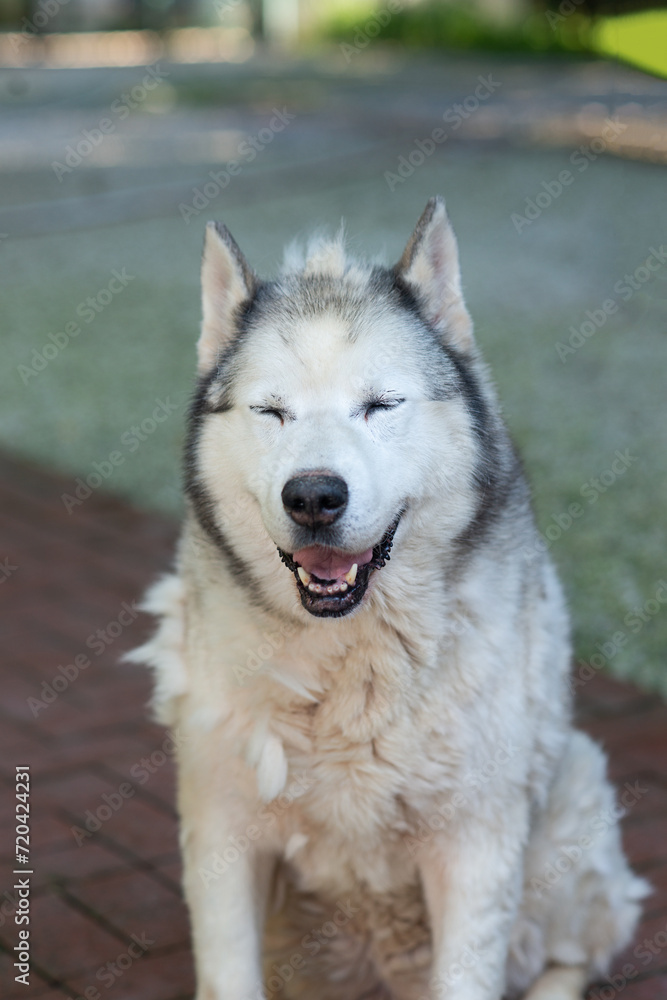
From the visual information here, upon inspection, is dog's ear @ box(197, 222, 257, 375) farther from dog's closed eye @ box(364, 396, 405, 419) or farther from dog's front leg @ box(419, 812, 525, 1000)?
dog's front leg @ box(419, 812, 525, 1000)

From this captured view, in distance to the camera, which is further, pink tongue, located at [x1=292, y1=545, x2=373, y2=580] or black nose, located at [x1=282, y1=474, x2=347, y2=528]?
pink tongue, located at [x1=292, y1=545, x2=373, y2=580]

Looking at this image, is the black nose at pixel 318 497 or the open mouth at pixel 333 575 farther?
the open mouth at pixel 333 575

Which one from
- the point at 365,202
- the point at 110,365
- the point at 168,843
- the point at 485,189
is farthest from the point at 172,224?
the point at 168,843

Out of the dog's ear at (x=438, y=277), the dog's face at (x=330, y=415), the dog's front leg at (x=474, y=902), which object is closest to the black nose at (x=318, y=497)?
the dog's face at (x=330, y=415)

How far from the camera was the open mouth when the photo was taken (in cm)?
227

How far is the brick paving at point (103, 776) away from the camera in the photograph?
2.99 metres

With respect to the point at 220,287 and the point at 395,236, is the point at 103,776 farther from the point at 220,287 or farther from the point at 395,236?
the point at 395,236

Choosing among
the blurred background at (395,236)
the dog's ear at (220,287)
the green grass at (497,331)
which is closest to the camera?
the dog's ear at (220,287)

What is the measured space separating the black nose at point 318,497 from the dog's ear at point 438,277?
58 cm

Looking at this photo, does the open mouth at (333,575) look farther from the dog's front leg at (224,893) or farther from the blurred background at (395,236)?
the blurred background at (395,236)

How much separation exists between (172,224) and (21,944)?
10708 millimetres

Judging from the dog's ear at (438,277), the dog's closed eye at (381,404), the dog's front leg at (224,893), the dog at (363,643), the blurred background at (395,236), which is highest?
the dog's ear at (438,277)

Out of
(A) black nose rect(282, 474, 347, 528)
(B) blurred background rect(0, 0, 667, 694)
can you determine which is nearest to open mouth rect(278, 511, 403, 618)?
(A) black nose rect(282, 474, 347, 528)

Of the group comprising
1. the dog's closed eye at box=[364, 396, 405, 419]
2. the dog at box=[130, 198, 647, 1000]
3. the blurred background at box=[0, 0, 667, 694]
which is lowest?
the blurred background at box=[0, 0, 667, 694]
